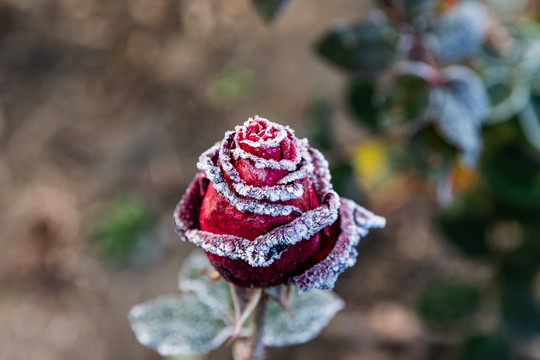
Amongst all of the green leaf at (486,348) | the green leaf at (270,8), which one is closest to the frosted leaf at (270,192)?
the green leaf at (270,8)

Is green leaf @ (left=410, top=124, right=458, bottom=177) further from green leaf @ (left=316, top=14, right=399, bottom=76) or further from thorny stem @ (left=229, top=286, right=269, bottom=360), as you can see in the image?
thorny stem @ (left=229, top=286, right=269, bottom=360)

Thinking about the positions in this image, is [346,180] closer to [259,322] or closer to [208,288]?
[208,288]

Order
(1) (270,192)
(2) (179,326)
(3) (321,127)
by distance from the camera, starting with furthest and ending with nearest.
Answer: (3) (321,127), (2) (179,326), (1) (270,192)

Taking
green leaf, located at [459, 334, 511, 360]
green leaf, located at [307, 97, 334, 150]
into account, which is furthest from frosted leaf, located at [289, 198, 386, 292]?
green leaf, located at [459, 334, 511, 360]

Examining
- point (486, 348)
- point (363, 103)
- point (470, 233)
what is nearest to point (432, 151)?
point (363, 103)

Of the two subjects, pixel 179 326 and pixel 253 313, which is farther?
pixel 179 326
